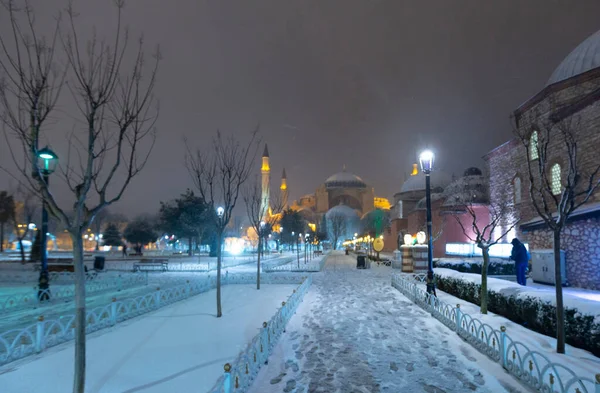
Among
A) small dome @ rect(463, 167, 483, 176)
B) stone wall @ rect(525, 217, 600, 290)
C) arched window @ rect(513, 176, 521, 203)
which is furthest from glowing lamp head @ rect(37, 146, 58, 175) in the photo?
small dome @ rect(463, 167, 483, 176)

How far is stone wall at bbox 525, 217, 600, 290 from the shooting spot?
39.0 feet

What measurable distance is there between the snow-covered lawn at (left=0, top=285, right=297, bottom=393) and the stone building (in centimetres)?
914

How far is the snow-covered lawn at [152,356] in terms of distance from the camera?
4.94m

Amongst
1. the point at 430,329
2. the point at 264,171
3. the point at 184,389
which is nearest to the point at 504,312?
the point at 430,329

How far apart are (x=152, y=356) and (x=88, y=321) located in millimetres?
3003

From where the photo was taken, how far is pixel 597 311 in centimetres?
591

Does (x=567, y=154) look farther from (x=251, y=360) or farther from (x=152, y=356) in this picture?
(x=152, y=356)

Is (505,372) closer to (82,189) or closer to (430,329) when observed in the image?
(430,329)

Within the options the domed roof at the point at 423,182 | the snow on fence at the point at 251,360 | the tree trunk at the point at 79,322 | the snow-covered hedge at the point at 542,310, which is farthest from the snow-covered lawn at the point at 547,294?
the domed roof at the point at 423,182

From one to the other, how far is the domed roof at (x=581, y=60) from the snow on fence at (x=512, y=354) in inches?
731

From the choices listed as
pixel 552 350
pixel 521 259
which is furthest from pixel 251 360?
pixel 521 259

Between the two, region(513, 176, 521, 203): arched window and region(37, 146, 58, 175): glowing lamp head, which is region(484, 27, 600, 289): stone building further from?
region(37, 146, 58, 175): glowing lamp head

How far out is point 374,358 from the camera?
6211 mm

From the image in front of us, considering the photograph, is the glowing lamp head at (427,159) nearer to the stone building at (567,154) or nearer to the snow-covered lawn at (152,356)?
the stone building at (567,154)
